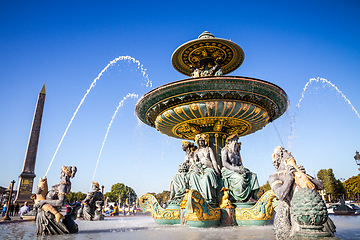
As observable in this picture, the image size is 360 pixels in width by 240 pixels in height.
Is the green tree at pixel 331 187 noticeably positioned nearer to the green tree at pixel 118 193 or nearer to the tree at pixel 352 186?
the tree at pixel 352 186

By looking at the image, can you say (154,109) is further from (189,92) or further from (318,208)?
(318,208)

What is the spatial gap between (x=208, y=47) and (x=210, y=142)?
150 inches

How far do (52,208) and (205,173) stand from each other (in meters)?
4.49

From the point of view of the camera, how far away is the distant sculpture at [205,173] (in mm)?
7969

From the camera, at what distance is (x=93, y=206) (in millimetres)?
13227

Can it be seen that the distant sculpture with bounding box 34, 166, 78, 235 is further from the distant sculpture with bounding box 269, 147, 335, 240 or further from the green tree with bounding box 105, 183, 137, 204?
the green tree with bounding box 105, 183, 137, 204

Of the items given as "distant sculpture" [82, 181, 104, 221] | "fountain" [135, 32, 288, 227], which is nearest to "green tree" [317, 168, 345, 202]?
"fountain" [135, 32, 288, 227]

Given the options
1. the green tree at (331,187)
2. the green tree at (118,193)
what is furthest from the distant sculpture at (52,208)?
the green tree at (118,193)

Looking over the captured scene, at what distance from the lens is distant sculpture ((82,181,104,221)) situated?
12.8 m

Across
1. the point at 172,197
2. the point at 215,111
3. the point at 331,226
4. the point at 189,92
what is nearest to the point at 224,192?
the point at 172,197

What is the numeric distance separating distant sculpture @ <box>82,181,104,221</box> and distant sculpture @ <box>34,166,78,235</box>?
23.5 ft

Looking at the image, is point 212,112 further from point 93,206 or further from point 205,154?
point 93,206

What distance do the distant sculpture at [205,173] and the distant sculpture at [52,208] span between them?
377 centimetres

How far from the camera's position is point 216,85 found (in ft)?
25.5
